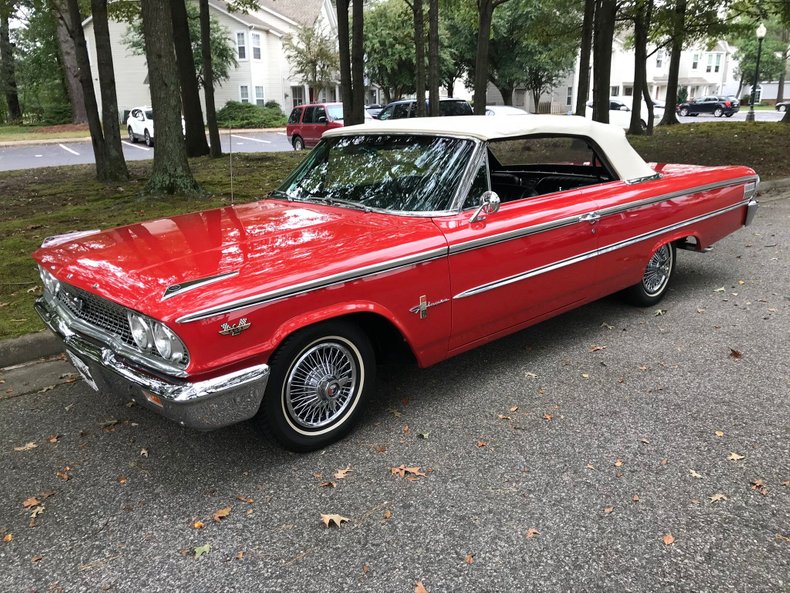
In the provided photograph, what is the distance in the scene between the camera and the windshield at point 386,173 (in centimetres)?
384

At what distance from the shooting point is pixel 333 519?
9.05 feet

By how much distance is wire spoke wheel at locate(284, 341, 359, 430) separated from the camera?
317cm

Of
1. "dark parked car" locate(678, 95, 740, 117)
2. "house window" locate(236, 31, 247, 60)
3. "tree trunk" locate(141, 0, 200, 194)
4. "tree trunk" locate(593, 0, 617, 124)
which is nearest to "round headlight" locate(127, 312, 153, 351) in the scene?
"tree trunk" locate(141, 0, 200, 194)

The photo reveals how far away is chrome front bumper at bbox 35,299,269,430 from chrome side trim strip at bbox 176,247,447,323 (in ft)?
0.99

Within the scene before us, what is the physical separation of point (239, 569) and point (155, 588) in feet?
1.03

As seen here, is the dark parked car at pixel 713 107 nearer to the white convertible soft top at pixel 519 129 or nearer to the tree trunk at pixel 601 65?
the tree trunk at pixel 601 65

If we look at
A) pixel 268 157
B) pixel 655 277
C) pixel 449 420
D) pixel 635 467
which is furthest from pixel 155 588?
pixel 268 157

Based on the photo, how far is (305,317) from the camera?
9.96 feet

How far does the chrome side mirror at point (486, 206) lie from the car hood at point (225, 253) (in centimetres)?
31

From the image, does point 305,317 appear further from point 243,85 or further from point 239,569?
point 243,85

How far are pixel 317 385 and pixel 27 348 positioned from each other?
2.55 metres

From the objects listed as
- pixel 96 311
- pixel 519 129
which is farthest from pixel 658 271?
pixel 96 311

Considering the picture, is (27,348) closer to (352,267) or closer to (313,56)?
(352,267)

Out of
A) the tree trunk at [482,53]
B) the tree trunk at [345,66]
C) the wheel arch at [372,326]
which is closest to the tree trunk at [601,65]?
the tree trunk at [482,53]
